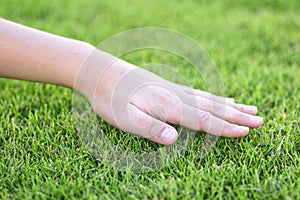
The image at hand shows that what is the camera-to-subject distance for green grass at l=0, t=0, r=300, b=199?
4.18ft

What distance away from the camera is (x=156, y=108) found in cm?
159

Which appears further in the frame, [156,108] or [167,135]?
[156,108]

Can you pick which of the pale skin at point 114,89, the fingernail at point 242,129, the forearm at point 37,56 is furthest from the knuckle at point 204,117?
the forearm at point 37,56

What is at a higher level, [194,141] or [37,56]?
[37,56]

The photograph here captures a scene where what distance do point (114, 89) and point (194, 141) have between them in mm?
387

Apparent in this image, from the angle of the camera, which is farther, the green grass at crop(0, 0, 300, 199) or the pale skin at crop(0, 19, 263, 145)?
the pale skin at crop(0, 19, 263, 145)

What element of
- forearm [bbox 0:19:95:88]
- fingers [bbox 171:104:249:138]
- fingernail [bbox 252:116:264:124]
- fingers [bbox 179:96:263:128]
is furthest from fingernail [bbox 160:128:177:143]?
forearm [bbox 0:19:95:88]

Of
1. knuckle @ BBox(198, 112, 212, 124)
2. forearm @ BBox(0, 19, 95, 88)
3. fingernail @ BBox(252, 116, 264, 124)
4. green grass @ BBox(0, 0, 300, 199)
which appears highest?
forearm @ BBox(0, 19, 95, 88)

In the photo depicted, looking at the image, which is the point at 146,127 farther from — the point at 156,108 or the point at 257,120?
the point at 257,120

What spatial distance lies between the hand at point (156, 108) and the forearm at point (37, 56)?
9 centimetres

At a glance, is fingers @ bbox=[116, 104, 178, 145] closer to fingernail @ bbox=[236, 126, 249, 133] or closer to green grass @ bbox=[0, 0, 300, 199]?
green grass @ bbox=[0, 0, 300, 199]

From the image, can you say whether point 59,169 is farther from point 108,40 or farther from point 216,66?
point 108,40

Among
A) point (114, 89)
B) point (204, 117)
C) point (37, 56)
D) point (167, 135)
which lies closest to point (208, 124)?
point (204, 117)

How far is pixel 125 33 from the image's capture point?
105 inches
